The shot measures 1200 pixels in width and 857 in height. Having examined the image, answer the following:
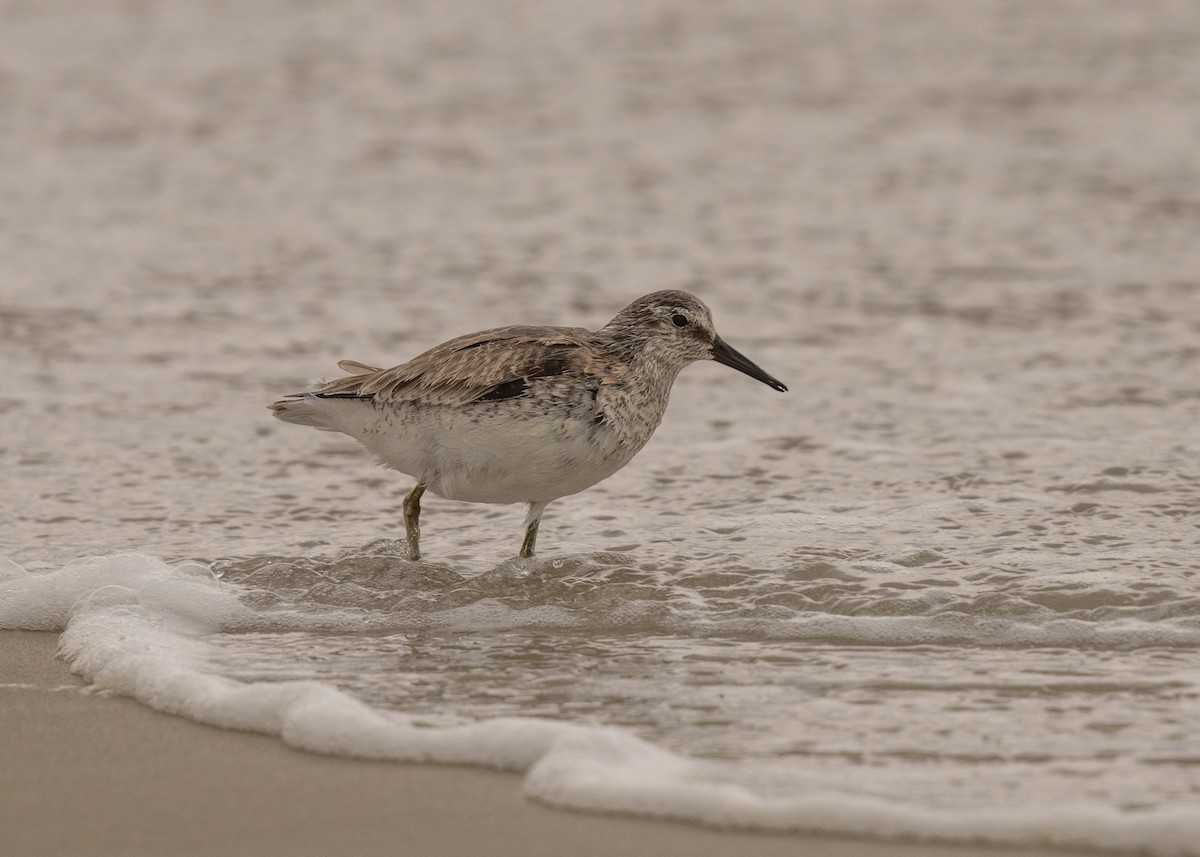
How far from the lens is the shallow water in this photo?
5.28 meters

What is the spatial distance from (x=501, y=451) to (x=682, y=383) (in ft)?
12.1

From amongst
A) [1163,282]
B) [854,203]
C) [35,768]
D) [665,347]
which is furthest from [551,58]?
[35,768]

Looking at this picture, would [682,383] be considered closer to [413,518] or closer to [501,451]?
[413,518]

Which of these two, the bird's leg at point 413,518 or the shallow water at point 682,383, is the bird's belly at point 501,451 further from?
the shallow water at point 682,383

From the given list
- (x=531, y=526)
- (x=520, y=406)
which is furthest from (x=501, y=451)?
(x=531, y=526)

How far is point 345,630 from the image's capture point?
6336 millimetres

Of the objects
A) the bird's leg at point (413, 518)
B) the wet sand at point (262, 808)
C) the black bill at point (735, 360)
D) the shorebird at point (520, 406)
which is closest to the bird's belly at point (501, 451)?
the shorebird at point (520, 406)

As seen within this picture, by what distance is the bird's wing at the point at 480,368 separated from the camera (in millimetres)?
6891

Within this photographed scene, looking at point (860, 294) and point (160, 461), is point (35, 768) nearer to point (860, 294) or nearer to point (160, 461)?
point (160, 461)

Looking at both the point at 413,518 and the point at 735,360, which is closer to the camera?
the point at 413,518

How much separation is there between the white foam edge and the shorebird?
1012 millimetres

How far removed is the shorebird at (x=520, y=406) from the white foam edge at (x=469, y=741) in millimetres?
1012

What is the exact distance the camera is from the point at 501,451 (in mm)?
6824

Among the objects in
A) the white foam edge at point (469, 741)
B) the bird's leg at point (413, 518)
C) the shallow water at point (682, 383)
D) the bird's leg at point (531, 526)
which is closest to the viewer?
the white foam edge at point (469, 741)
